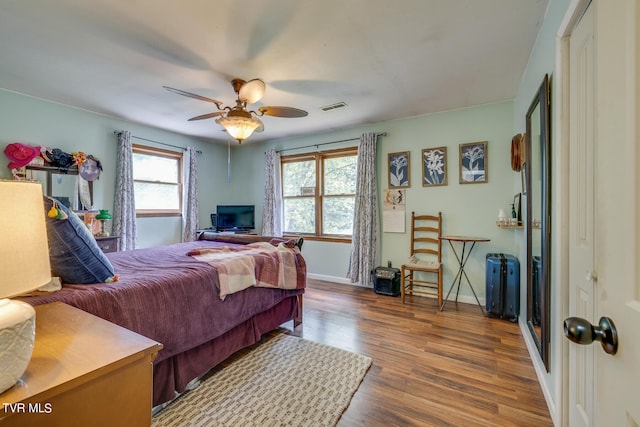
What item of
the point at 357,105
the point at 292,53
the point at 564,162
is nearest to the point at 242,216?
the point at 357,105

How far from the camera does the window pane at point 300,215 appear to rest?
4988 millimetres

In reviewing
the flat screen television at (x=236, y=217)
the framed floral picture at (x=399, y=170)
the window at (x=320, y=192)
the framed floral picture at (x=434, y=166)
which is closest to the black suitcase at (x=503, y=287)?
the framed floral picture at (x=434, y=166)

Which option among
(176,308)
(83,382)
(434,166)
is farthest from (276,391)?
(434,166)

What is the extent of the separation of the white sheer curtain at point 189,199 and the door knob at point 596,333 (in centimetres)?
505

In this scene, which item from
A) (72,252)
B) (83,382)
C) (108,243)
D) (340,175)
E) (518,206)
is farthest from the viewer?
(340,175)

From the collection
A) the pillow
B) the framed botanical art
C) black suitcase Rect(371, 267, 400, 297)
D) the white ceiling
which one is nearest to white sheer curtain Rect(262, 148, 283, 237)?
the white ceiling

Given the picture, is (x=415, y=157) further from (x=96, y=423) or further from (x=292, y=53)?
(x=96, y=423)

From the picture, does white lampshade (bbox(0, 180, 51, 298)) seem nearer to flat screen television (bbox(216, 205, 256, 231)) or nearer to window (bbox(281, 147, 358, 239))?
window (bbox(281, 147, 358, 239))

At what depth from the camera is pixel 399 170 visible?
4074 mm

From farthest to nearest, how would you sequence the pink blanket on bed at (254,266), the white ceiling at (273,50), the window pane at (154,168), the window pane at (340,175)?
the window pane at (340,175), the window pane at (154,168), the pink blanket on bed at (254,266), the white ceiling at (273,50)

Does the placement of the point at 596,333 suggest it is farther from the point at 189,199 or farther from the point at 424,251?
the point at 189,199

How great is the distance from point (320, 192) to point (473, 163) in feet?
7.79

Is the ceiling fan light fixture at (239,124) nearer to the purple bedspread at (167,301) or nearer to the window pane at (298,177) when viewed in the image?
the purple bedspread at (167,301)

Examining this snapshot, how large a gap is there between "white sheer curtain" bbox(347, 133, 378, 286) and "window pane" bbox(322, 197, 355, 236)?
327mm
